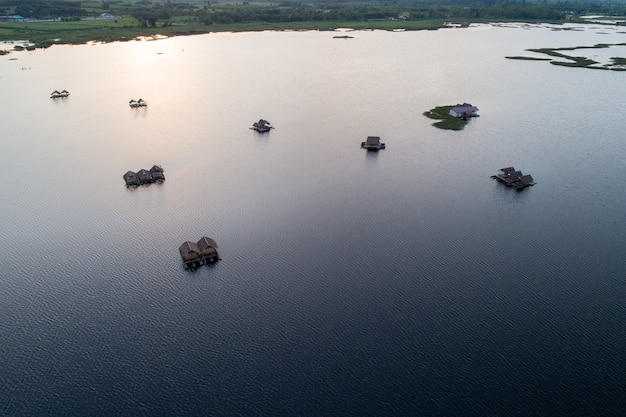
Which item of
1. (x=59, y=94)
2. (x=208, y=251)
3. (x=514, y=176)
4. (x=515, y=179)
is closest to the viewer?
(x=208, y=251)

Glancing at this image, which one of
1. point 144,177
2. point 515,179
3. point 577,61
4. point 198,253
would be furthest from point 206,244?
point 577,61

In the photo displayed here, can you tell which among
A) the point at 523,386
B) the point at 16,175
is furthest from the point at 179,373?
the point at 16,175

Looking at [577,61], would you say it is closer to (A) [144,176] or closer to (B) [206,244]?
(A) [144,176]

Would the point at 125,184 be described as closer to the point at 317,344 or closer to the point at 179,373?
the point at 179,373

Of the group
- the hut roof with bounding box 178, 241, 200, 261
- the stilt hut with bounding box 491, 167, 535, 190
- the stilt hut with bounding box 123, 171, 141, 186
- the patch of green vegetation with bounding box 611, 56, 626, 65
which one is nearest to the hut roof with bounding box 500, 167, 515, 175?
the stilt hut with bounding box 491, 167, 535, 190

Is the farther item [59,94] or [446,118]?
[59,94]
